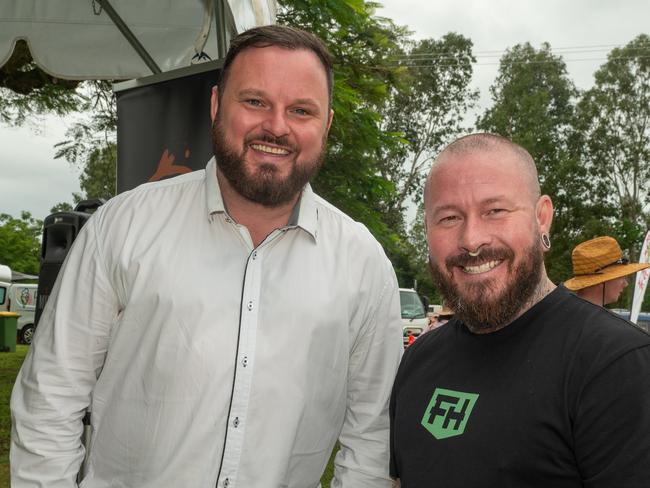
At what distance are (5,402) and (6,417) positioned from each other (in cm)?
122

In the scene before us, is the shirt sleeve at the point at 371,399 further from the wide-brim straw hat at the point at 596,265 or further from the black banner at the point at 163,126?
the wide-brim straw hat at the point at 596,265

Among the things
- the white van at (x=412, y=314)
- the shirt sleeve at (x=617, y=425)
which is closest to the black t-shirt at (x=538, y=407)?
the shirt sleeve at (x=617, y=425)

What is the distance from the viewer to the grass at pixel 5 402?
6.12 metres

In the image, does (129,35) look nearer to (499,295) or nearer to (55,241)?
(55,241)

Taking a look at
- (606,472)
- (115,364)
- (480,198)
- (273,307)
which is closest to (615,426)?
(606,472)

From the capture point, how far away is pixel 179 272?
196cm

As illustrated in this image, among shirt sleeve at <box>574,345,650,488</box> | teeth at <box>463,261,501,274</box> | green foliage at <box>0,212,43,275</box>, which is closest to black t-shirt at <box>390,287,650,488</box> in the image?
shirt sleeve at <box>574,345,650,488</box>

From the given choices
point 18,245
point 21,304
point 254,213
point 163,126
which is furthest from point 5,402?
point 18,245

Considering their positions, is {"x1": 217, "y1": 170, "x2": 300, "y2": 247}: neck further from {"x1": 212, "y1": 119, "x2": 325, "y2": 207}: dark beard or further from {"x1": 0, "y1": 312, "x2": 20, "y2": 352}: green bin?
{"x1": 0, "y1": 312, "x2": 20, "y2": 352}: green bin

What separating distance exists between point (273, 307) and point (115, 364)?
0.49 metres

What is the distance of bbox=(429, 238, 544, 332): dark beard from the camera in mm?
1725

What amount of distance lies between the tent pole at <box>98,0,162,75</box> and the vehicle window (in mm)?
12186

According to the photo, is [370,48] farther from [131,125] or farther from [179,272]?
[179,272]

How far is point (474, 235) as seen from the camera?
1770 mm
